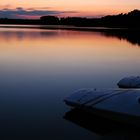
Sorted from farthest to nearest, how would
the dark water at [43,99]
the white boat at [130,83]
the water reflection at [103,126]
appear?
the white boat at [130,83], the dark water at [43,99], the water reflection at [103,126]

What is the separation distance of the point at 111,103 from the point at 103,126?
68cm

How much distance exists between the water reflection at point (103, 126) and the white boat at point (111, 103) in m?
0.25

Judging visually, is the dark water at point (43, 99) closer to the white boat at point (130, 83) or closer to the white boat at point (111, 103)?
the white boat at point (111, 103)

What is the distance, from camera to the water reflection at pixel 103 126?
8703mm

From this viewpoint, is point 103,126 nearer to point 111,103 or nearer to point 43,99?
point 111,103

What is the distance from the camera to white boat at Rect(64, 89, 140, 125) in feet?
29.0

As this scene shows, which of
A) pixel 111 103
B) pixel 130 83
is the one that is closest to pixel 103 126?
pixel 111 103

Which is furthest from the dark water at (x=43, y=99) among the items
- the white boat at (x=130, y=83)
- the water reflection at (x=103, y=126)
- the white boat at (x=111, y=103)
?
the white boat at (x=130, y=83)

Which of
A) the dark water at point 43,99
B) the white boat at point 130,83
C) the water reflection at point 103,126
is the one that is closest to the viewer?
the water reflection at point 103,126

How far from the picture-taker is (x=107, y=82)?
51.9 feet

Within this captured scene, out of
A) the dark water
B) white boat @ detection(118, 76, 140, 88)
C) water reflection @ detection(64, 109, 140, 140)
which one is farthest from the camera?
white boat @ detection(118, 76, 140, 88)

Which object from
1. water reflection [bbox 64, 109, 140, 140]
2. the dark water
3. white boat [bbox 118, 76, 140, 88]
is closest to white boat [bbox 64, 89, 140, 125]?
water reflection [bbox 64, 109, 140, 140]

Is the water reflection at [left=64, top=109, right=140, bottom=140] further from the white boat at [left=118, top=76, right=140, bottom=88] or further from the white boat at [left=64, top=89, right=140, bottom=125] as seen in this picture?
the white boat at [left=118, top=76, right=140, bottom=88]

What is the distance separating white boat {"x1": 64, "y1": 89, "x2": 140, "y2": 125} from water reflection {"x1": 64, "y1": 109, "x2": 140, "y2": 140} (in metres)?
0.25
